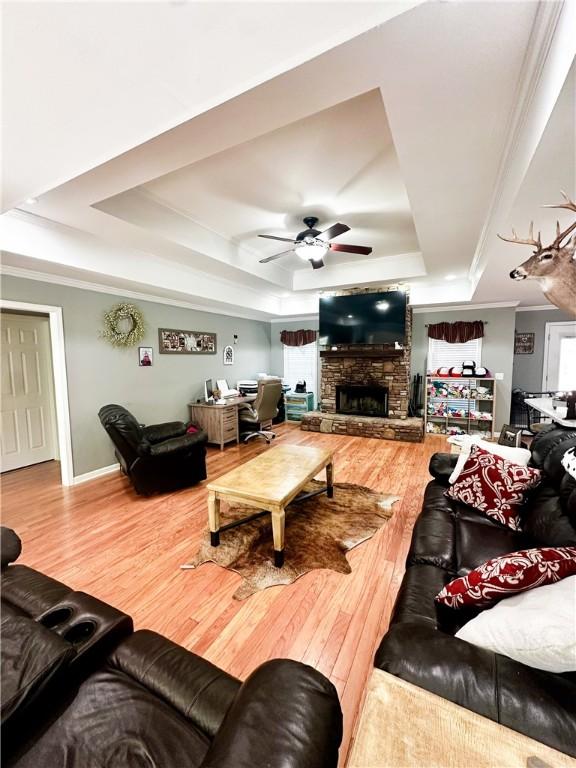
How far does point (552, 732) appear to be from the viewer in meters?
0.71

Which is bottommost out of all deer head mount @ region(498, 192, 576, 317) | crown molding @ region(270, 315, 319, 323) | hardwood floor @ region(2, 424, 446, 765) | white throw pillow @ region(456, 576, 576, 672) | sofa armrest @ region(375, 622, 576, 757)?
hardwood floor @ region(2, 424, 446, 765)

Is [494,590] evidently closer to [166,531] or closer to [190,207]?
[166,531]

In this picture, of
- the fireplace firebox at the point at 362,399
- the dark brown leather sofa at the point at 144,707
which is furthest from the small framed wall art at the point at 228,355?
the dark brown leather sofa at the point at 144,707

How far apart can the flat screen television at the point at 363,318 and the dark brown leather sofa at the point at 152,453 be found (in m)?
3.42

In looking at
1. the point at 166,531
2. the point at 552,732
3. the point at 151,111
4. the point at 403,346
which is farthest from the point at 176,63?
the point at 403,346

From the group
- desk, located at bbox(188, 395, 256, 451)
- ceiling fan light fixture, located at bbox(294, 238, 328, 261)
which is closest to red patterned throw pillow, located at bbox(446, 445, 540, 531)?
ceiling fan light fixture, located at bbox(294, 238, 328, 261)

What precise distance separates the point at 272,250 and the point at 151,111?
10.8 ft

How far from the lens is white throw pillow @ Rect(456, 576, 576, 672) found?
803mm

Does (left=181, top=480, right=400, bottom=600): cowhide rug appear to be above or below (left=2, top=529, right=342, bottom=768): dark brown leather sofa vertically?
below

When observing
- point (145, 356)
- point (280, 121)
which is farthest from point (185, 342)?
point (280, 121)

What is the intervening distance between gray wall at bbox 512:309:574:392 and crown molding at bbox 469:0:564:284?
15.3 ft

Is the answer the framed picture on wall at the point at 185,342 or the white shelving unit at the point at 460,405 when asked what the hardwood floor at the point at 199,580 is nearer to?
the framed picture on wall at the point at 185,342

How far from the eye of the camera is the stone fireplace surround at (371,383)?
554 cm

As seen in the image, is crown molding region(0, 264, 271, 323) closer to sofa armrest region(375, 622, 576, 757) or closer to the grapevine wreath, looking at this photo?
the grapevine wreath
